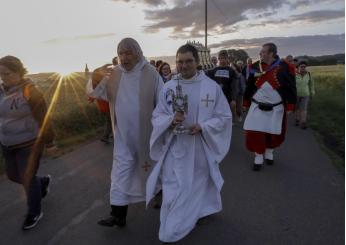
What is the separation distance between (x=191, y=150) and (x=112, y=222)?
126 cm

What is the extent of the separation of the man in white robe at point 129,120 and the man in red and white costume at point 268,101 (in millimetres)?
2757

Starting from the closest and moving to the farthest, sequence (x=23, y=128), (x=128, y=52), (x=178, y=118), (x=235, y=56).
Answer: (x=178, y=118), (x=128, y=52), (x=23, y=128), (x=235, y=56)

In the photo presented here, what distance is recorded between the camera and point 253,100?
266 inches

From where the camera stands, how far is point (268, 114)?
21.4 feet

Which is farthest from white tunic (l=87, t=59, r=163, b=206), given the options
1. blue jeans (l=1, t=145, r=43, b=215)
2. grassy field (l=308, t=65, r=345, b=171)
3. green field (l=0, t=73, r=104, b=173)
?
green field (l=0, t=73, r=104, b=173)

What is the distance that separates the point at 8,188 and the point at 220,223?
139 inches

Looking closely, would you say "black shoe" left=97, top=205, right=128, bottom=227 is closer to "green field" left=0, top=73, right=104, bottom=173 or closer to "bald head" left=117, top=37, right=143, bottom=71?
"bald head" left=117, top=37, right=143, bottom=71

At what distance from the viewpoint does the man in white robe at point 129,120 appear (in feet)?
13.8

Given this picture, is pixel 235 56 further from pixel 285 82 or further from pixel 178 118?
pixel 178 118

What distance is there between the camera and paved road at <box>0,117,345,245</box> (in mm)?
4078

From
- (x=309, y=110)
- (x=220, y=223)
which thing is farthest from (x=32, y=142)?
(x=309, y=110)

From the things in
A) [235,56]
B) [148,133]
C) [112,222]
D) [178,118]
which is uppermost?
[235,56]

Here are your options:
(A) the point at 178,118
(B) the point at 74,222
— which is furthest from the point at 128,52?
(B) the point at 74,222

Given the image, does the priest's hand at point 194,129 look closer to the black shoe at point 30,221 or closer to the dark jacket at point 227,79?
the black shoe at point 30,221
